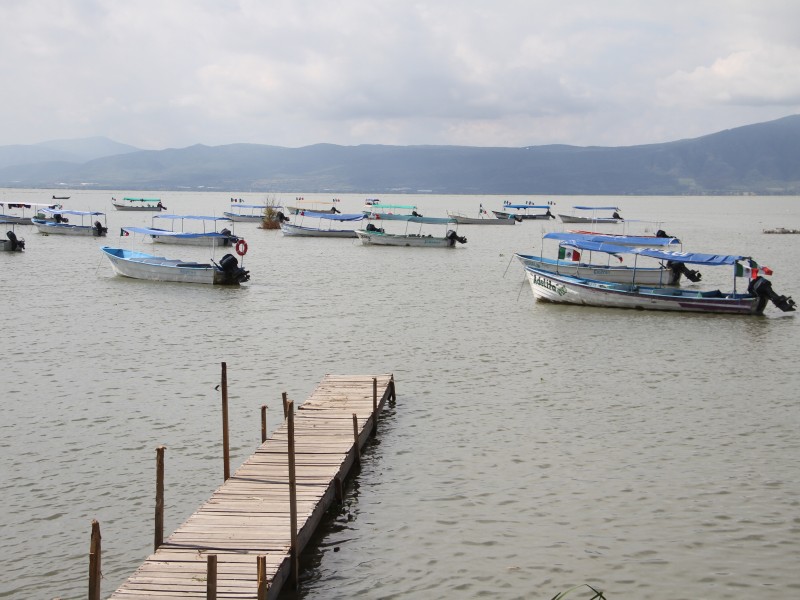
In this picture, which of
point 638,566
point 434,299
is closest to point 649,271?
point 434,299

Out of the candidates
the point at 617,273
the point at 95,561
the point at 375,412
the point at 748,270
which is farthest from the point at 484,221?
the point at 95,561

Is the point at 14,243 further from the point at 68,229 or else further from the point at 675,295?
the point at 675,295

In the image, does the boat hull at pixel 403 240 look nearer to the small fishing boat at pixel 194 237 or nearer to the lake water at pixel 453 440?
the small fishing boat at pixel 194 237

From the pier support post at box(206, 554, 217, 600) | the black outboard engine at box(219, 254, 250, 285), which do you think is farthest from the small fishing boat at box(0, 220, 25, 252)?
the pier support post at box(206, 554, 217, 600)

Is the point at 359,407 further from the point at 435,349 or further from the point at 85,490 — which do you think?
the point at 435,349

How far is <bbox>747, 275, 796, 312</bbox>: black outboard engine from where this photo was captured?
34.9 m

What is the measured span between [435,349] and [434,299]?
12393mm

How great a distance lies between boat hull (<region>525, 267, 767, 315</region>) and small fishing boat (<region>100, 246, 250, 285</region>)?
1480 centimetres

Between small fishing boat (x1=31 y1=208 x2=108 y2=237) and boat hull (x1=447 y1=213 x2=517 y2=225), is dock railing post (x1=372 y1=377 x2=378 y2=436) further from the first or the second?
boat hull (x1=447 y1=213 x2=517 y2=225)

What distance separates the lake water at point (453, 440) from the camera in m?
12.4

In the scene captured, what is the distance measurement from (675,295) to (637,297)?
1.72 m

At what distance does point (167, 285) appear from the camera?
139 feet

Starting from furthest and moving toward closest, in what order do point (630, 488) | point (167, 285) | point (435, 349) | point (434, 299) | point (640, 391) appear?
point (167, 285)
point (434, 299)
point (435, 349)
point (640, 391)
point (630, 488)

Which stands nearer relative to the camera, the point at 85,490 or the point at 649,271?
the point at 85,490
